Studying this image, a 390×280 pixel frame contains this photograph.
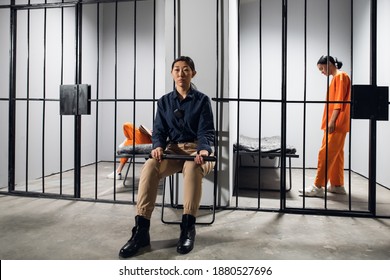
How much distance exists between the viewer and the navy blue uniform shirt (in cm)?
243

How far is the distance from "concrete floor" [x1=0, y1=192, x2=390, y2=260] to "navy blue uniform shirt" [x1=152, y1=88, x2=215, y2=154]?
27.8 inches

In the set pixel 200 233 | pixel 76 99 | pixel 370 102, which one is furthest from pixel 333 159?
pixel 76 99

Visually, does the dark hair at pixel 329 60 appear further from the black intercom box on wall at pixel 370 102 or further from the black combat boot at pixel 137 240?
the black combat boot at pixel 137 240

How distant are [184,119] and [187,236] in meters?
0.90

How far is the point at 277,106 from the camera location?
580cm

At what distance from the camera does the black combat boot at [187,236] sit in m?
1.96

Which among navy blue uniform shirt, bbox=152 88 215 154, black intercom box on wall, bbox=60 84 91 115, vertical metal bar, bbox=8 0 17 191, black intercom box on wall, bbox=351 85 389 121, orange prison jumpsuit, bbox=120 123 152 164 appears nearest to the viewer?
navy blue uniform shirt, bbox=152 88 215 154

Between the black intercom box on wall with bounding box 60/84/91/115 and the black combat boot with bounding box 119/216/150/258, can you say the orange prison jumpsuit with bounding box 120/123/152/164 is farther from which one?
the black combat boot with bounding box 119/216/150/258

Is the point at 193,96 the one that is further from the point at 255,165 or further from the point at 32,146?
the point at 255,165

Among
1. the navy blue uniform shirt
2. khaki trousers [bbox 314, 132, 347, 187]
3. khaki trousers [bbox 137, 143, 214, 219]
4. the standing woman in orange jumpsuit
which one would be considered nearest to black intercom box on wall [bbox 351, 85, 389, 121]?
the standing woman in orange jumpsuit

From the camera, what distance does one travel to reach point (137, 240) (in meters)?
1.98

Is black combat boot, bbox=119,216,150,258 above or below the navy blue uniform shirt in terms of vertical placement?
below
